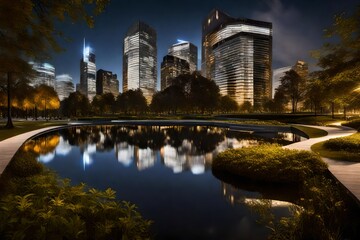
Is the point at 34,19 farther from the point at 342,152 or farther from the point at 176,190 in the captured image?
the point at 342,152

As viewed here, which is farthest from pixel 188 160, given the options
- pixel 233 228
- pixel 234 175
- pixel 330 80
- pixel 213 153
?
pixel 330 80

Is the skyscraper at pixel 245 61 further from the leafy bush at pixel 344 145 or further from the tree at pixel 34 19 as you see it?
the tree at pixel 34 19

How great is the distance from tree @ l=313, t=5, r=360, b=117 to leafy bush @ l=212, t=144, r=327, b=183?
766cm

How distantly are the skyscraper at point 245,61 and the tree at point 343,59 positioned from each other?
15669 centimetres

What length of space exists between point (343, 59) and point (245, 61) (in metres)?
159

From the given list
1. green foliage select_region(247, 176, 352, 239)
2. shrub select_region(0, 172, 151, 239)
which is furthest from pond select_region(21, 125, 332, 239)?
shrub select_region(0, 172, 151, 239)

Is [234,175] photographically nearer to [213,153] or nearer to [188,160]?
[188,160]

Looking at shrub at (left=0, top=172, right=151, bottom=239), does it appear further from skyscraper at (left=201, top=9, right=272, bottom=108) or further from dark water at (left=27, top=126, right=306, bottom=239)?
skyscraper at (left=201, top=9, right=272, bottom=108)

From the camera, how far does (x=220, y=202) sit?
8.24 meters

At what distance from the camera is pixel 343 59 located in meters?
16.5

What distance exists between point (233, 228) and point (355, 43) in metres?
15.1

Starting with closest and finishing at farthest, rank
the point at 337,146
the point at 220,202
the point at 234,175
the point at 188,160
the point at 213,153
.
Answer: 1. the point at 220,202
2. the point at 234,175
3. the point at 337,146
4. the point at 188,160
5. the point at 213,153

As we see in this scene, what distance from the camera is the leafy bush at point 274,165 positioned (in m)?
9.73

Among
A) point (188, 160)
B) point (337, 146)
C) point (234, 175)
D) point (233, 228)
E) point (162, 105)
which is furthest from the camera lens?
point (162, 105)
